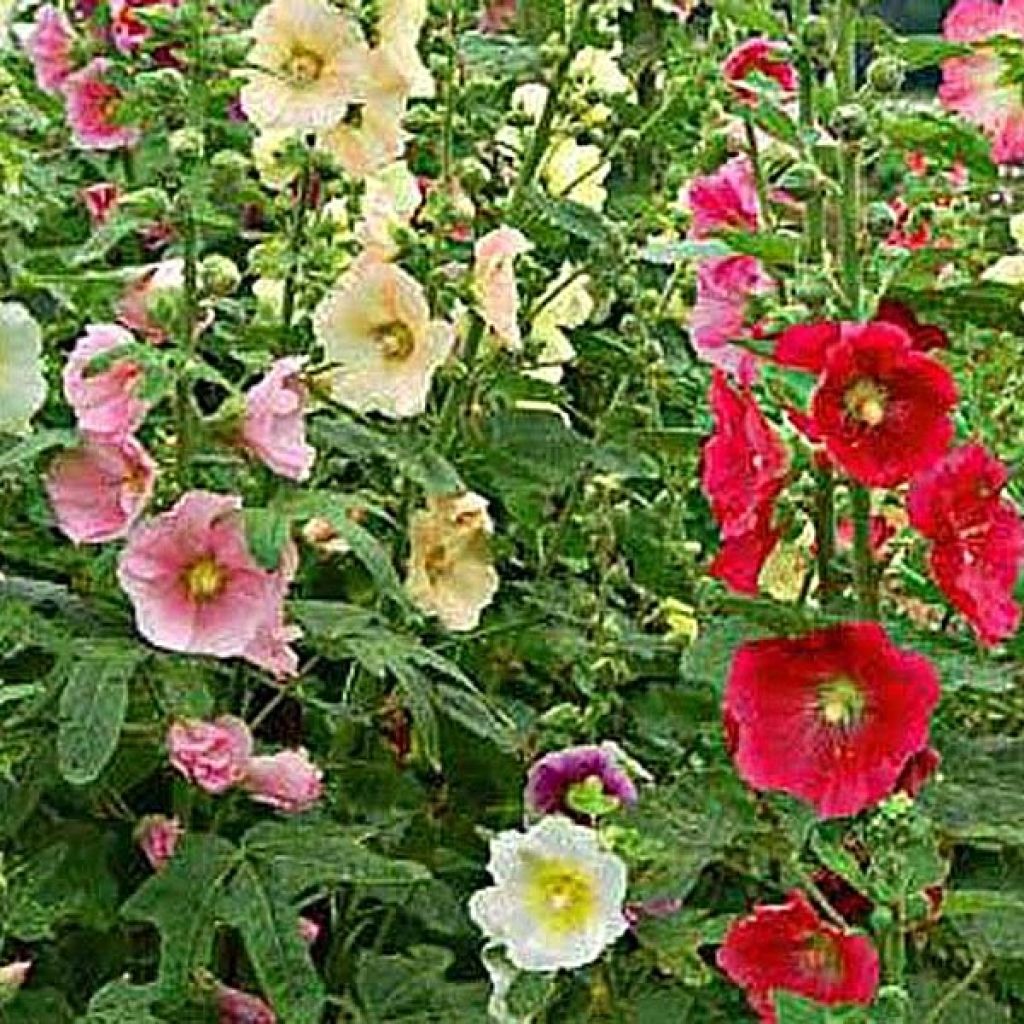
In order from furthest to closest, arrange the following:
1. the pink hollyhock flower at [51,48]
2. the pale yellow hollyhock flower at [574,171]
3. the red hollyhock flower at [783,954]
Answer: the pink hollyhock flower at [51,48]
the pale yellow hollyhock flower at [574,171]
the red hollyhock flower at [783,954]

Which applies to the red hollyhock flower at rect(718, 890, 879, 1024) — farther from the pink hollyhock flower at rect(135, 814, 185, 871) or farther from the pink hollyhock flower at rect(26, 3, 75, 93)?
the pink hollyhock flower at rect(26, 3, 75, 93)

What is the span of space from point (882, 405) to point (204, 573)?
0.44 meters

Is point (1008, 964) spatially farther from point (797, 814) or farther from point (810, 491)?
point (810, 491)

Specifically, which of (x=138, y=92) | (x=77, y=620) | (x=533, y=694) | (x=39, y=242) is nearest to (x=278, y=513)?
(x=77, y=620)

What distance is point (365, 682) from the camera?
1.97 m

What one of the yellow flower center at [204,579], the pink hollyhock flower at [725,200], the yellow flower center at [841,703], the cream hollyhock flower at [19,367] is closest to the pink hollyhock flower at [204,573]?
the yellow flower center at [204,579]

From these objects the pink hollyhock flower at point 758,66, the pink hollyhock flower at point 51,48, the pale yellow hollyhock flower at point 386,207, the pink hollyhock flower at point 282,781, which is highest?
the pink hollyhock flower at point 758,66

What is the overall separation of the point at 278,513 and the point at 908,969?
53cm

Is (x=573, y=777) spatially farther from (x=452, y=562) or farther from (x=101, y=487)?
(x=101, y=487)

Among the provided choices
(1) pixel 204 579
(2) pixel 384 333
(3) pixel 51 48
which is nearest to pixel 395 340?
(2) pixel 384 333

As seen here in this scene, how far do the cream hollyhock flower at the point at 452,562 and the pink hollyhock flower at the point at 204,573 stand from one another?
0.17 metres

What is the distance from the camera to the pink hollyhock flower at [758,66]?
1.90m

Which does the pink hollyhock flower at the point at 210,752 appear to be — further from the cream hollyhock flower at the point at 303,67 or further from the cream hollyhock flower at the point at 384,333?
the cream hollyhock flower at the point at 303,67

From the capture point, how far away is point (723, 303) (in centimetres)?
201
